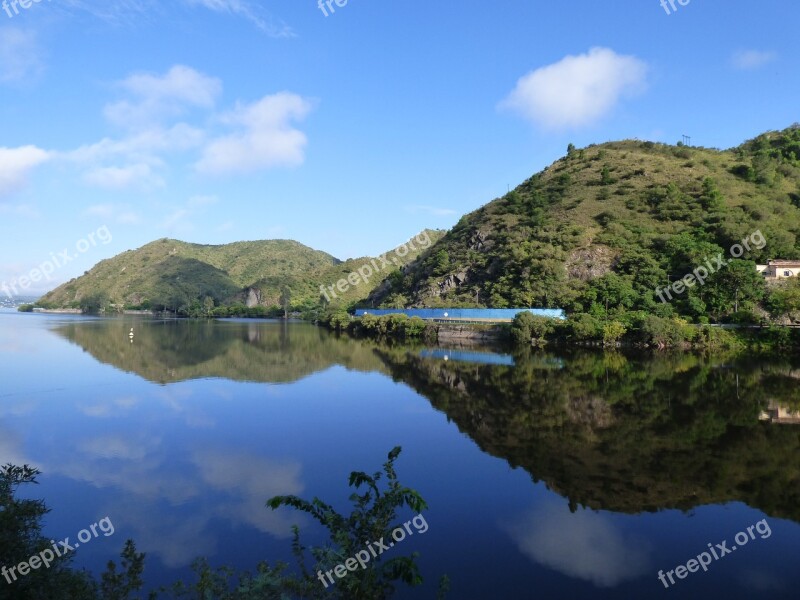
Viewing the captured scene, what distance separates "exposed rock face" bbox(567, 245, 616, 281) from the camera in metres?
67.2

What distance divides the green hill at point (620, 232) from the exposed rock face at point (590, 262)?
155mm

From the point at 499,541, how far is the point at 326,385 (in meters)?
23.7

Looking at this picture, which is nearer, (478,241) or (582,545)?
(582,545)

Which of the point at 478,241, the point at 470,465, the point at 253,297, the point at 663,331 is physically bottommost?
the point at 470,465

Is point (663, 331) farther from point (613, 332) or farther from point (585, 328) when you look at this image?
point (585, 328)

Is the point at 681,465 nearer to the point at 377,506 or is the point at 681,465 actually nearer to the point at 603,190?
the point at 377,506

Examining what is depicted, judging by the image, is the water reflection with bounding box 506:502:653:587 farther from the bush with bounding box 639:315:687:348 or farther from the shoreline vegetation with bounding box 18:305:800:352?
the shoreline vegetation with bounding box 18:305:800:352

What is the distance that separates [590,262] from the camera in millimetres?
68750

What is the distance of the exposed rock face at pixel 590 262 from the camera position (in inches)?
2648

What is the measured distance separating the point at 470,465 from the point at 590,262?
5823cm

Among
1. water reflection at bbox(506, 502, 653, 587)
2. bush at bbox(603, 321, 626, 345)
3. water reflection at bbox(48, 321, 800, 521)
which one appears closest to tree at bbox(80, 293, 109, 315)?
water reflection at bbox(48, 321, 800, 521)

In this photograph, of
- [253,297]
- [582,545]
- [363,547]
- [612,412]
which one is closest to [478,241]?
[612,412]

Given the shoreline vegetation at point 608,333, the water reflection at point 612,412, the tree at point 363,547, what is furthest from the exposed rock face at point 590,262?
the tree at point 363,547

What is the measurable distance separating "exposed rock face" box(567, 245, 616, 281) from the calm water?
104 ft
